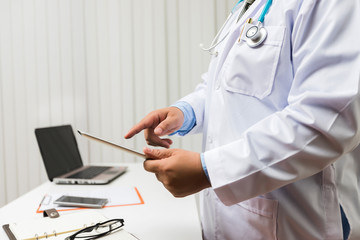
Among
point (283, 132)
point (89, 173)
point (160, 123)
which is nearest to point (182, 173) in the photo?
point (283, 132)

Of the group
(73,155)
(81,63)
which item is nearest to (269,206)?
(73,155)

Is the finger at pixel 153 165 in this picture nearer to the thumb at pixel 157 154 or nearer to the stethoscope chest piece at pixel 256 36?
the thumb at pixel 157 154

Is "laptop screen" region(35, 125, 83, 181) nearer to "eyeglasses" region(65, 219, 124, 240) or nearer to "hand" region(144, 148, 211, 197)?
"eyeglasses" region(65, 219, 124, 240)

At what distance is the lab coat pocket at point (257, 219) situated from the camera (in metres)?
0.75

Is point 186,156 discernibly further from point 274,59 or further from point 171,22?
point 171,22

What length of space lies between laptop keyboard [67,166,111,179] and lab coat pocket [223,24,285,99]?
38.3 inches

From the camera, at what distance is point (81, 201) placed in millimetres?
1131

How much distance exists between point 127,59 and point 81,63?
32cm

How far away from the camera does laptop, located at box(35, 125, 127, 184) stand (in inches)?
58.1

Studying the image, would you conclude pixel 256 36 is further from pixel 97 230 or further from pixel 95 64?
pixel 95 64

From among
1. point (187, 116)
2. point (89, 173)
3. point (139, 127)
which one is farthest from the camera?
point (89, 173)

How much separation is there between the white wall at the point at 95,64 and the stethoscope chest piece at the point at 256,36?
139cm

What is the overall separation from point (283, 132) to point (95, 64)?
1.79 meters

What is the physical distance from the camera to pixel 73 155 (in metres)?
1.76
